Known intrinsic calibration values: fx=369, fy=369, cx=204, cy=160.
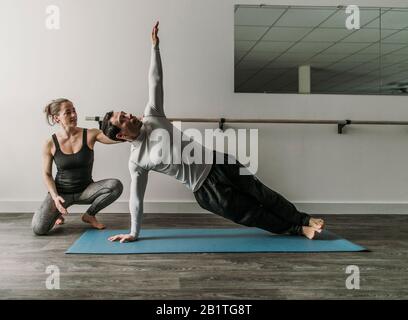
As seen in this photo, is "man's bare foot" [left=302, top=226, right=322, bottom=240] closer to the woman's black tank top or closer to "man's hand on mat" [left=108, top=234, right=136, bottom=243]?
"man's hand on mat" [left=108, top=234, right=136, bottom=243]

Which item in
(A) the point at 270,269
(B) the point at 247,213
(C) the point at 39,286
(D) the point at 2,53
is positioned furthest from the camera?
(D) the point at 2,53

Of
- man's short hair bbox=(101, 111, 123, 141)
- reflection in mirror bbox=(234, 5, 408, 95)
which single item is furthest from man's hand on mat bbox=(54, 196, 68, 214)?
reflection in mirror bbox=(234, 5, 408, 95)

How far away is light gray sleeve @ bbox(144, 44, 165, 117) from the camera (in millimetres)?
2221

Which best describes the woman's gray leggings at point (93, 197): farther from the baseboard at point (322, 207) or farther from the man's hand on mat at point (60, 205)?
the baseboard at point (322, 207)

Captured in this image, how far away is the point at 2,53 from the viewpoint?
11.3 ft

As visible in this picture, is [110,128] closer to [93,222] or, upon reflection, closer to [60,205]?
[60,205]

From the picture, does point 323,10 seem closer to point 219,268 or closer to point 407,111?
point 407,111

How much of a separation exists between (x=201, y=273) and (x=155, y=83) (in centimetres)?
114

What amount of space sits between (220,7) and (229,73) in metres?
0.63

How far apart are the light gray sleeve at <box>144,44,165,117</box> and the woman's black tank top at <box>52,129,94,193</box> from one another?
0.77 m

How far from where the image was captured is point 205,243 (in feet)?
7.50

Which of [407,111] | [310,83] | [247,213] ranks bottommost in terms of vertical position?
[247,213]

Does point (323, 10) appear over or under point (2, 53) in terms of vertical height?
over

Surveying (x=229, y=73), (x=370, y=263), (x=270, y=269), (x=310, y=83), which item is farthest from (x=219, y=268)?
(x=310, y=83)
